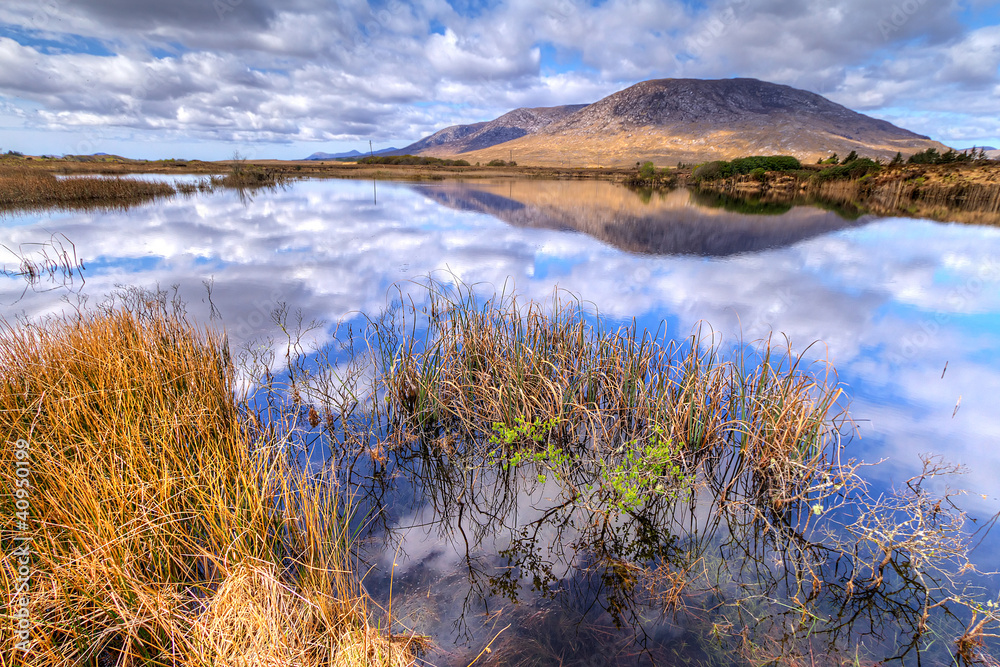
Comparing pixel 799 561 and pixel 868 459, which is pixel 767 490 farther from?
pixel 868 459

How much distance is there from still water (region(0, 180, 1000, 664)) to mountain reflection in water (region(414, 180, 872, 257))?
24 centimetres

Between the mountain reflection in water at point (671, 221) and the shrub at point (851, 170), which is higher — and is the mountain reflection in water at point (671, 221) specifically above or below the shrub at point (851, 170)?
below

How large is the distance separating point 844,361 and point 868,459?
12.5ft

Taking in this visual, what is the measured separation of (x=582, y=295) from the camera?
39.1 ft

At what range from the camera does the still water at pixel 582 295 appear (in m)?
3.39

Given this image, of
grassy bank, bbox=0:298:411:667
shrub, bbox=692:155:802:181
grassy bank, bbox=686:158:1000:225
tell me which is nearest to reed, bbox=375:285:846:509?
grassy bank, bbox=0:298:411:667

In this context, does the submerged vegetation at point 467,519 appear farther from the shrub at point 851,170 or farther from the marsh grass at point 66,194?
the shrub at point 851,170

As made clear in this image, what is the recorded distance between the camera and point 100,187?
2764cm

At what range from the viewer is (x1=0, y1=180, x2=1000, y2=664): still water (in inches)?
133

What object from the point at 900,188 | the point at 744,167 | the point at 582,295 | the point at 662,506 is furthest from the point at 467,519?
the point at 744,167

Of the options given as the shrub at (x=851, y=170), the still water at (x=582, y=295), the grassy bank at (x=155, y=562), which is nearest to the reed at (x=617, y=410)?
the still water at (x=582, y=295)

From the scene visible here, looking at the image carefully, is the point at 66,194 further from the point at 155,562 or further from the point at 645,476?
the point at 645,476

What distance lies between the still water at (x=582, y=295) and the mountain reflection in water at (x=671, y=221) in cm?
24

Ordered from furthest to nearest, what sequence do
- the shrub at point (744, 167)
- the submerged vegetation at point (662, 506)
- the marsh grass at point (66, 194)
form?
the shrub at point (744, 167), the marsh grass at point (66, 194), the submerged vegetation at point (662, 506)
